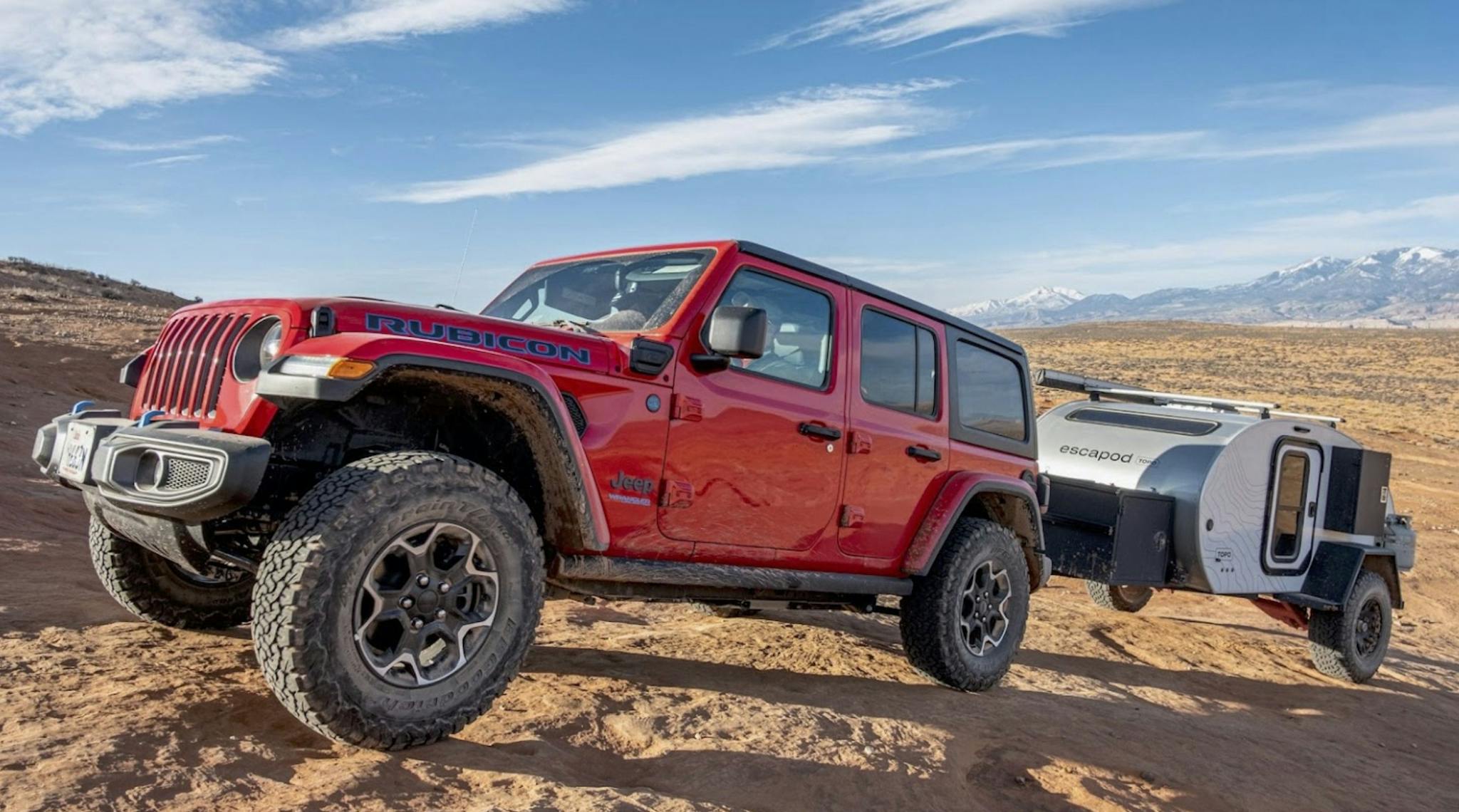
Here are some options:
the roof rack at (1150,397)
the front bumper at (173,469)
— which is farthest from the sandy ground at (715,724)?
the roof rack at (1150,397)

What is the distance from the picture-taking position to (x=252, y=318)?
3.70 metres

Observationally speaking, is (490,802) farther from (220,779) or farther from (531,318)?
(531,318)

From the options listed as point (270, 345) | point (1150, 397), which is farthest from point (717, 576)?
point (1150, 397)

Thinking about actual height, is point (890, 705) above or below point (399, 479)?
below

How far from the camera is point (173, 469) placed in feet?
10.6

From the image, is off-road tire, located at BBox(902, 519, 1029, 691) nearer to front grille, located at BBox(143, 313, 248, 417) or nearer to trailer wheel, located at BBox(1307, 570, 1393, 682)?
front grille, located at BBox(143, 313, 248, 417)

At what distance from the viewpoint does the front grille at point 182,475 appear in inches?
124

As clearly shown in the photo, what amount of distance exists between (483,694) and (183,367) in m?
1.69

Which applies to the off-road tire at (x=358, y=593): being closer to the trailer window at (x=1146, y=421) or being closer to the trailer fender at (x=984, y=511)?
the trailer fender at (x=984, y=511)

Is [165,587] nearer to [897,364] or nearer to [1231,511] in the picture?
[897,364]

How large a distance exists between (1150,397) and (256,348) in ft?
25.9

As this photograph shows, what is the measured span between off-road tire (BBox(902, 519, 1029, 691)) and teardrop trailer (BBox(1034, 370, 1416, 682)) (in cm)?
197

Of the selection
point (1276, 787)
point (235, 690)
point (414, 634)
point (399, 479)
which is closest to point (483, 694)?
point (414, 634)

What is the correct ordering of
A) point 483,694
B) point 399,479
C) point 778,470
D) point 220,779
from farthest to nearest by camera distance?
point 778,470, point 483,694, point 399,479, point 220,779
